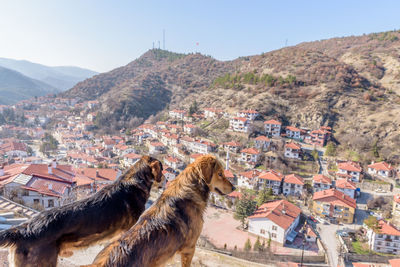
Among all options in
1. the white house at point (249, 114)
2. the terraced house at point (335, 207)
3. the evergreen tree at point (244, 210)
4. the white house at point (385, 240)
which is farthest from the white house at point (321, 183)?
the white house at point (249, 114)

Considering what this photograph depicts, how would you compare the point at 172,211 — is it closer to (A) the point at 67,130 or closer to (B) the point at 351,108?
(B) the point at 351,108

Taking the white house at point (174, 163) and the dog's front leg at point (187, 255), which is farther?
the white house at point (174, 163)

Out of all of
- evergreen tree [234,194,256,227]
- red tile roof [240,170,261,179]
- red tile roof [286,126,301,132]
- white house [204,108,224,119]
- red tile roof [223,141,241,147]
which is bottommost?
evergreen tree [234,194,256,227]

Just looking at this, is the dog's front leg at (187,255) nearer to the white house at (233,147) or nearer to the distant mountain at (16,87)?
the white house at (233,147)

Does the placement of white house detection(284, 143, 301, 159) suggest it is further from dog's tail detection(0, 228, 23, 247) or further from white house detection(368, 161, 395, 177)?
dog's tail detection(0, 228, 23, 247)

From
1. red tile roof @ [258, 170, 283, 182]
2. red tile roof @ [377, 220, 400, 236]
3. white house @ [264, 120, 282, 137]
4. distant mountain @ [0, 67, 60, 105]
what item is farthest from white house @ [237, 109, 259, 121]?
distant mountain @ [0, 67, 60, 105]

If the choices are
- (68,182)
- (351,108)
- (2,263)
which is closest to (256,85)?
(351,108)
